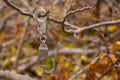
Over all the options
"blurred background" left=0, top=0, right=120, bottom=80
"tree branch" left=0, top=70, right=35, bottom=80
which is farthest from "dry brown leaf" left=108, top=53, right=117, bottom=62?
"blurred background" left=0, top=0, right=120, bottom=80

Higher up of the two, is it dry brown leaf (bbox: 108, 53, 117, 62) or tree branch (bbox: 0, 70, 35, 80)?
dry brown leaf (bbox: 108, 53, 117, 62)

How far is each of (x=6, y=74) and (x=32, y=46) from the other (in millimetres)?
1350

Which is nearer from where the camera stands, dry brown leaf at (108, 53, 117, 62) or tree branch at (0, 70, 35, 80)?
dry brown leaf at (108, 53, 117, 62)

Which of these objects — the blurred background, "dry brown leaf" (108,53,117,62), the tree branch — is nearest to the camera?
"dry brown leaf" (108,53,117,62)

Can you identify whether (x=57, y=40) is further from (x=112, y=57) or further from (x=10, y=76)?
(x=112, y=57)

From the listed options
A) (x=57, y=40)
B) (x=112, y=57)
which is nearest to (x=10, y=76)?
(x=112, y=57)

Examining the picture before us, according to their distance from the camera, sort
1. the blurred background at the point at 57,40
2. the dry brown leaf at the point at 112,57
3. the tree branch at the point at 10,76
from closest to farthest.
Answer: the dry brown leaf at the point at 112,57
the tree branch at the point at 10,76
the blurred background at the point at 57,40

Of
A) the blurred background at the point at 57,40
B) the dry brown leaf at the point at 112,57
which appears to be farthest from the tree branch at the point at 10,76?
the dry brown leaf at the point at 112,57

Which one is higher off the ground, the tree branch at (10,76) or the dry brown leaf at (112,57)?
the dry brown leaf at (112,57)

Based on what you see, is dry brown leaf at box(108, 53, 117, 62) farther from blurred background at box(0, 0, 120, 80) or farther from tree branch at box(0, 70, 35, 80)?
blurred background at box(0, 0, 120, 80)

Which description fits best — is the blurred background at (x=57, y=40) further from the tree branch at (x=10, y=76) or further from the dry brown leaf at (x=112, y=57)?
the dry brown leaf at (x=112, y=57)

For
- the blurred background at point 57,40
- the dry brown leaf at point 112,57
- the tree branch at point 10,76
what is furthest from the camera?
the blurred background at point 57,40

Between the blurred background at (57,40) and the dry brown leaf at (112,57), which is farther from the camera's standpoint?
the blurred background at (57,40)

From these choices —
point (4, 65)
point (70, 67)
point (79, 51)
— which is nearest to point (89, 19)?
point (79, 51)
